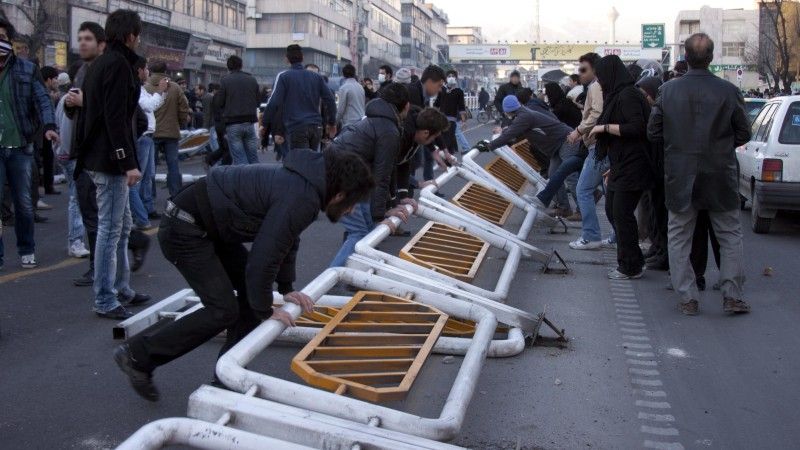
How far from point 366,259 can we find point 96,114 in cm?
207

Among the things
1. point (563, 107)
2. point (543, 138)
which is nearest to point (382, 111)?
point (543, 138)

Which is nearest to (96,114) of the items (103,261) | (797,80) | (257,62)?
(103,261)

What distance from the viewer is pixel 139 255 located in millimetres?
7438

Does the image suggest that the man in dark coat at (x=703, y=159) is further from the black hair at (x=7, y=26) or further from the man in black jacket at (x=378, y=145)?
the black hair at (x=7, y=26)

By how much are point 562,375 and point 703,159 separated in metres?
2.41

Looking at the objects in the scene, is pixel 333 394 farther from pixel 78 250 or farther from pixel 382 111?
pixel 78 250

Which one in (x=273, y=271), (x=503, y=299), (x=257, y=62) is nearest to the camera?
(x=273, y=271)

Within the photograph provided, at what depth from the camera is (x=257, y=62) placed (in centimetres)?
8594

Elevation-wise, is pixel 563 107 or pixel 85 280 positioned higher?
pixel 563 107

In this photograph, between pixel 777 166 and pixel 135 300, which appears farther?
pixel 777 166

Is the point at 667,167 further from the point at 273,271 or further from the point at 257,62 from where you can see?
the point at 257,62

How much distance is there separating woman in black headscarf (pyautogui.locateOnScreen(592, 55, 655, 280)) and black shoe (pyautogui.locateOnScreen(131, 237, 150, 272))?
3895mm

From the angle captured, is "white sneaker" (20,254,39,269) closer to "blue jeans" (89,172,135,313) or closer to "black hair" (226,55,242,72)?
"blue jeans" (89,172,135,313)

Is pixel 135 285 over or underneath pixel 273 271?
underneath
